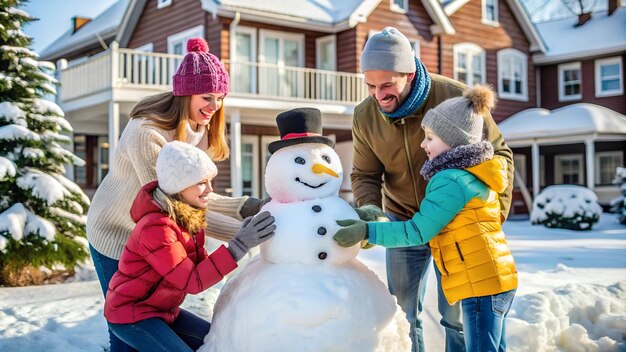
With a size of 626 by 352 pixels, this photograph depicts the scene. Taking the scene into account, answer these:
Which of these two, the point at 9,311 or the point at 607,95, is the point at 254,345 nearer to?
the point at 9,311

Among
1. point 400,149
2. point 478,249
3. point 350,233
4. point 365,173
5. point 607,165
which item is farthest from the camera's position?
point 607,165

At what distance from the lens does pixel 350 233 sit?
2.69 m

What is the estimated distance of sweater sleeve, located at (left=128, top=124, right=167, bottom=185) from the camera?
2.88m

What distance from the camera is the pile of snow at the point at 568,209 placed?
13539mm

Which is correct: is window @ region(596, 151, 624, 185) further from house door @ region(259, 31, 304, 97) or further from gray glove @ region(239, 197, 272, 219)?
Answer: gray glove @ region(239, 197, 272, 219)

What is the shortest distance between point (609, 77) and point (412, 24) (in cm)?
760

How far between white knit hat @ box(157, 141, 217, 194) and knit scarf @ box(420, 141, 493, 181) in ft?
3.48

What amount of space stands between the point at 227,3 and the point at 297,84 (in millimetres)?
2684

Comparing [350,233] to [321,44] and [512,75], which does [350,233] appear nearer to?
[321,44]

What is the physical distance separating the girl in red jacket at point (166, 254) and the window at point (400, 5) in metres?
15.4

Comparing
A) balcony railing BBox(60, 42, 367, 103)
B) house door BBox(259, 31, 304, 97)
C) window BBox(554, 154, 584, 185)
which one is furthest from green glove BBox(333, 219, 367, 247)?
window BBox(554, 154, 584, 185)

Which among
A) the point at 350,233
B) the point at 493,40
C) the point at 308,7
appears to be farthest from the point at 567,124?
the point at 350,233

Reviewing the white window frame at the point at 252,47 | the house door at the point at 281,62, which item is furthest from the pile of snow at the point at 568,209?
the white window frame at the point at 252,47

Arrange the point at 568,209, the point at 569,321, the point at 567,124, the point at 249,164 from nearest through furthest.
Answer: the point at 569,321 < the point at 568,209 < the point at 249,164 < the point at 567,124
